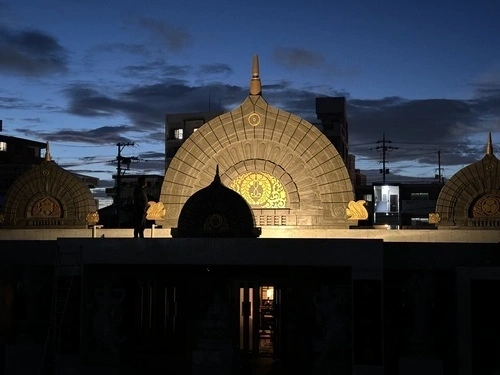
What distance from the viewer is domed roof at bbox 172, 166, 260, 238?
2245cm

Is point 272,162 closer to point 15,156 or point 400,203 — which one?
point 400,203

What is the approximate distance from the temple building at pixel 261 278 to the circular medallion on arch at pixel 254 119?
0.14 ft

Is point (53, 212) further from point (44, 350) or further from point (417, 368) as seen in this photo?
point (417, 368)

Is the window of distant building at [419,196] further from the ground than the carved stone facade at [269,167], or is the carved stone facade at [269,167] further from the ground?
the window of distant building at [419,196]

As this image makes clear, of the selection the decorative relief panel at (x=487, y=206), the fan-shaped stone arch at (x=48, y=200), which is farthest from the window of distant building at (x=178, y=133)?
the decorative relief panel at (x=487, y=206)

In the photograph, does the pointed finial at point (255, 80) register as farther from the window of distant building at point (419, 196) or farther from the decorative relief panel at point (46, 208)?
the window of distant building at point (419, 196)

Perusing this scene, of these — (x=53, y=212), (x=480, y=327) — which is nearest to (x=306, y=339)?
(x=480, y=327)

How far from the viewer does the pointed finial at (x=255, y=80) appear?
94.2ft

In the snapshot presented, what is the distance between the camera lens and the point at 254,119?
28.2 metres

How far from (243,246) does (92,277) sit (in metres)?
4.84

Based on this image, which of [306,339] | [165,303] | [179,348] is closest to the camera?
[306,339]

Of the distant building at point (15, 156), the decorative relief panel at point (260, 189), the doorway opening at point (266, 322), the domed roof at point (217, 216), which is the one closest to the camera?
the domed roof at point (217, 216)

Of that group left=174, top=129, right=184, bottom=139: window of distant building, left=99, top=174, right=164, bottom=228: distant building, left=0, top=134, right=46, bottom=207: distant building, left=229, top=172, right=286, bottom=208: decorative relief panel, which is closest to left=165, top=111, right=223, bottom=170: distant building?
left=174, top=129, right=184, bottom=139: window of distant building

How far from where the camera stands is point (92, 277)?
22000 millimetres
